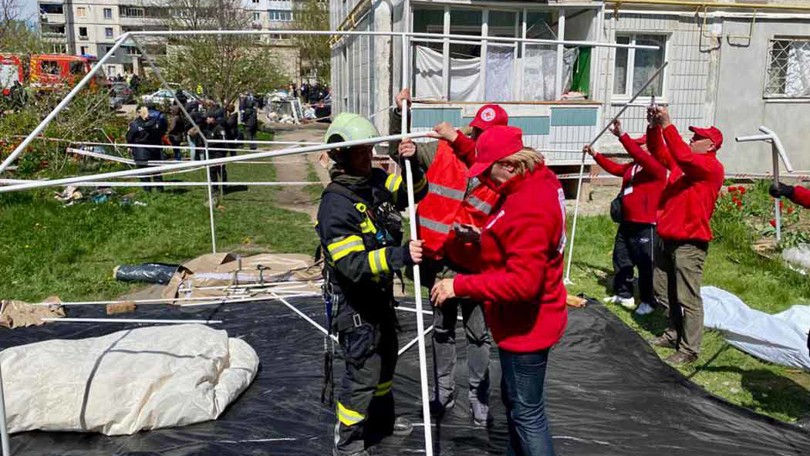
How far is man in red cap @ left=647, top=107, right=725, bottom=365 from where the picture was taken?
16.1 ft

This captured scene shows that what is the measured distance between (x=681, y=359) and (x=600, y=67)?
7.98 metres

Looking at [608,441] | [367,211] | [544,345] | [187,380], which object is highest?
[367,211]

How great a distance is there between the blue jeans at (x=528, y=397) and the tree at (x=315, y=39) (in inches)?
1356

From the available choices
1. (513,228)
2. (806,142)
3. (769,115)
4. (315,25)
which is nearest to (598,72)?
(769,115)

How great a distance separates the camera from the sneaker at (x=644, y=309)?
248 inches

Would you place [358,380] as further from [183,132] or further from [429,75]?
[183,132]

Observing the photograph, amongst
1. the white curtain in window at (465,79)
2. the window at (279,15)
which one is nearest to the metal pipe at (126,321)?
the white curtain in window at (465,79)

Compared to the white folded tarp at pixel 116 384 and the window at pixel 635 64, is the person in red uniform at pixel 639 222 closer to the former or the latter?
the white folded tarp at pixel 116 384

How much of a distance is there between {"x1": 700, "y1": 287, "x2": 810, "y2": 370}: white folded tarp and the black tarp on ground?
3.12 feet

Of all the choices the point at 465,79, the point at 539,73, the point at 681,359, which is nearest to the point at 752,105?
the point at 539,73

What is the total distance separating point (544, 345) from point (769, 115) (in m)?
12.3

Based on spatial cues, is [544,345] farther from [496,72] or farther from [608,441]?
[496,72]

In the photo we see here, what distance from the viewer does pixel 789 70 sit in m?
13.2

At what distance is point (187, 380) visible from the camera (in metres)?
3.90
